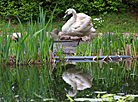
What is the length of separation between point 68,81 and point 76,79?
0.63 feet

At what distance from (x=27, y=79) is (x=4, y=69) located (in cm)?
116

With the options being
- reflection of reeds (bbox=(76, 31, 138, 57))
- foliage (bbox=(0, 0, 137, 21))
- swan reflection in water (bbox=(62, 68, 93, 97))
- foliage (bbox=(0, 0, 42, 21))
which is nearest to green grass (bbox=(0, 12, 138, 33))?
foliage (bbox=(0, 0, 137, 21))

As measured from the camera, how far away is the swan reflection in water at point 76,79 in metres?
4.18

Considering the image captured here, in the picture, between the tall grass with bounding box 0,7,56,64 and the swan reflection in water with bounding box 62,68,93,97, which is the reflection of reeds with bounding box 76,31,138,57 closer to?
the tall grass with bounding box 0,7,56,64

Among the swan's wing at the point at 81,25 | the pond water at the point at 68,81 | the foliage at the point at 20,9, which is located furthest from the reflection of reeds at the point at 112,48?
the foliage at the point at 20,9

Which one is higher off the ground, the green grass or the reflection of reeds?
the green grass

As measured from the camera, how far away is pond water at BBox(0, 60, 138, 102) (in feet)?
12.2

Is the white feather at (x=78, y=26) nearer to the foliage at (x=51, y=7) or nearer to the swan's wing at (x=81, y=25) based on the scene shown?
the swan's wing at (x=81, y=25)

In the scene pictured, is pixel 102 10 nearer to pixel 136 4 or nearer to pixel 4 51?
pixel 136 4

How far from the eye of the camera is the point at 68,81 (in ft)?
15.1

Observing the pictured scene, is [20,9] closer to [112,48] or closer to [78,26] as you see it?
[78,26]

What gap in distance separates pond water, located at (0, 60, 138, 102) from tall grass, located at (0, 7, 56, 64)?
267mm

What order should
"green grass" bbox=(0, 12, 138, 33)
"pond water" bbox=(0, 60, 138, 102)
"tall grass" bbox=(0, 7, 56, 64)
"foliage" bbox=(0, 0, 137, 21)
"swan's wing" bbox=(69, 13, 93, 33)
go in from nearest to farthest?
1. "pond water" bbox=(0, 60, 138, 102)
2. "tall grass" bbox=(0, 7, 56, 64)
3. "swan's wing" bbox=(69, 13, 93, 33)
4. "green grass" bbox=(0, 12, 138, 33)
5. "foliage" bbox=(0, 0, 137, 21)

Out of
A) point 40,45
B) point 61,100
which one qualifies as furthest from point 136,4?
point 61,100
